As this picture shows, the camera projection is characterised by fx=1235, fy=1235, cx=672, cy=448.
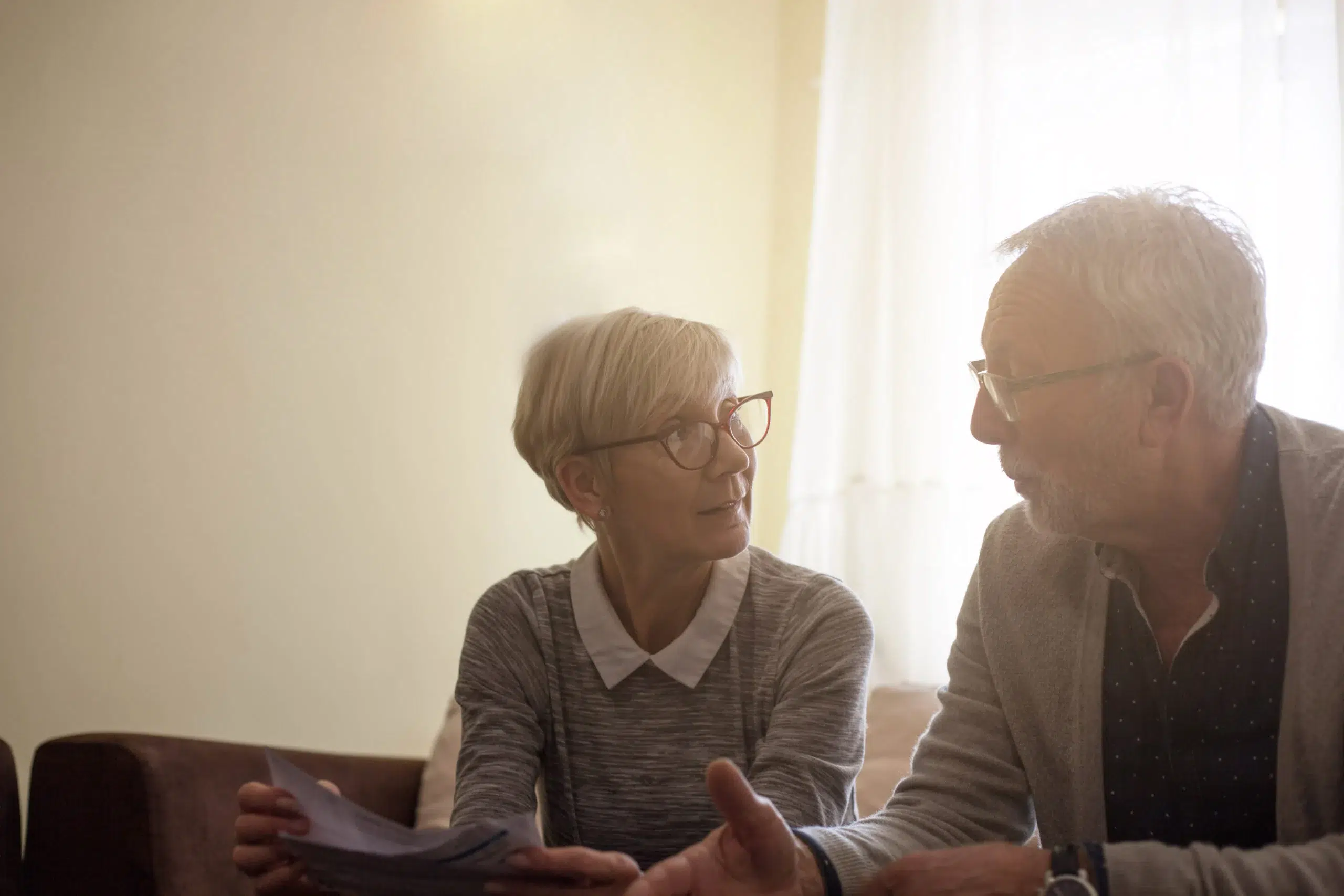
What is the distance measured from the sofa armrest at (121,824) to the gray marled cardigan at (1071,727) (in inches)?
37.3

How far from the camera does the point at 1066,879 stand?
107 centimetres

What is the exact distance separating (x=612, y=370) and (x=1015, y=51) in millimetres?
1650

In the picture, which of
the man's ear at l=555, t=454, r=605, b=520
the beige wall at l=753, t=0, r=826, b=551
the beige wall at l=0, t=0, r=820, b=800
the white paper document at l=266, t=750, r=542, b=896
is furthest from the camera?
the beige wall at l=753, t=0, r=826, b=551

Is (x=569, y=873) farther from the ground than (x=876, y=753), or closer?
farther from the ground

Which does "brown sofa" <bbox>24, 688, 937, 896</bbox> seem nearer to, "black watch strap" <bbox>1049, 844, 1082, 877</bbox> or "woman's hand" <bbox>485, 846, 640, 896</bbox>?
"woman's hand" <bbox>485, 846, 640, 896</bbox>

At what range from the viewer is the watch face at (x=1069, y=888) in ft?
3.48

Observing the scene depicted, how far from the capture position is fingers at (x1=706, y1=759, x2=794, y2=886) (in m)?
1.06

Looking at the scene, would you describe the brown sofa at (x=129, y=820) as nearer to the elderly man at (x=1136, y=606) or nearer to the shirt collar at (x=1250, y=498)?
the elderly man at (x=1136, y=606)

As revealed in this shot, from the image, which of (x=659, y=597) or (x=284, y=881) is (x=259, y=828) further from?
(x=659, y=597)

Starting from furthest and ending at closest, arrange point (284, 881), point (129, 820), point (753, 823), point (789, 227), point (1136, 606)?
point (789, 227), point (129, 820), point (1136, 606), point (284, 881), point (753, 823)

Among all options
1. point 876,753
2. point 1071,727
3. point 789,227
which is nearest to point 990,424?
point 1071,727

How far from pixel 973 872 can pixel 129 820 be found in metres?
1.16

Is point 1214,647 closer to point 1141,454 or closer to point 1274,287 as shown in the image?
point 1141,454

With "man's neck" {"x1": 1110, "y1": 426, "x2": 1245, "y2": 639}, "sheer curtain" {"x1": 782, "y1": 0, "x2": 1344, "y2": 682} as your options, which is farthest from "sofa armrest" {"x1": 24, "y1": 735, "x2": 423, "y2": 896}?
"sheer curtain" {"x1": 782, "y1": 0, "x2": 1344, "y2": 682}
